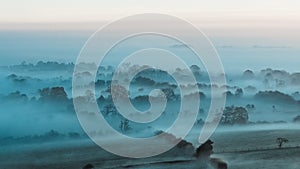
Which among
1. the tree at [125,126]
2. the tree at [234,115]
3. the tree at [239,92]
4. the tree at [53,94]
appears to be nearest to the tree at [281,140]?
the tree at [234,115]

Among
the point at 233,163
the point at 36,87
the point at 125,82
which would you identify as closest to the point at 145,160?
the point at 233,163

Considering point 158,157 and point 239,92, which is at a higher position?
point 239,92

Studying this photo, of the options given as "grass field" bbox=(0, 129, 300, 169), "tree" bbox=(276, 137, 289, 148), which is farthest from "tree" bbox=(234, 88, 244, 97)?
"tree" bbox=(276, 137, 289, 148)

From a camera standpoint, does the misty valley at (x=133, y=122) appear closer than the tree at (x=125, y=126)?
Yes

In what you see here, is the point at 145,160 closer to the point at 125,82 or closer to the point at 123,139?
the point at 123,139

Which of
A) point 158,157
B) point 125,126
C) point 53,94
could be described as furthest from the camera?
point 53,94

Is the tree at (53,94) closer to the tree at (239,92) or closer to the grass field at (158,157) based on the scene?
the grass field at (158,157)

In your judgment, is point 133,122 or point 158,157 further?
point 133,122

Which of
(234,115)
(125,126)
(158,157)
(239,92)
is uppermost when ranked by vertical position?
(239,92)

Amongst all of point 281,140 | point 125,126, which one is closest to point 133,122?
point 125,126

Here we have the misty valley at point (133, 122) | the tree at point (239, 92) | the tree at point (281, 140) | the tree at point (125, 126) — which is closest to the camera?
the misty valley at point (133, 122)

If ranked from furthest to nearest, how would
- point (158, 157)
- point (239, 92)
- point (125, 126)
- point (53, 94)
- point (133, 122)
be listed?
1. point (239, 92)
2. point (53, 94)
3. point (133, 122)
4. point (125, 126)
5. point (158, 157)

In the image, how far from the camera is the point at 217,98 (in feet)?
61.7

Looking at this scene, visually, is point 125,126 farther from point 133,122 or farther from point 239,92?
point 239,92
